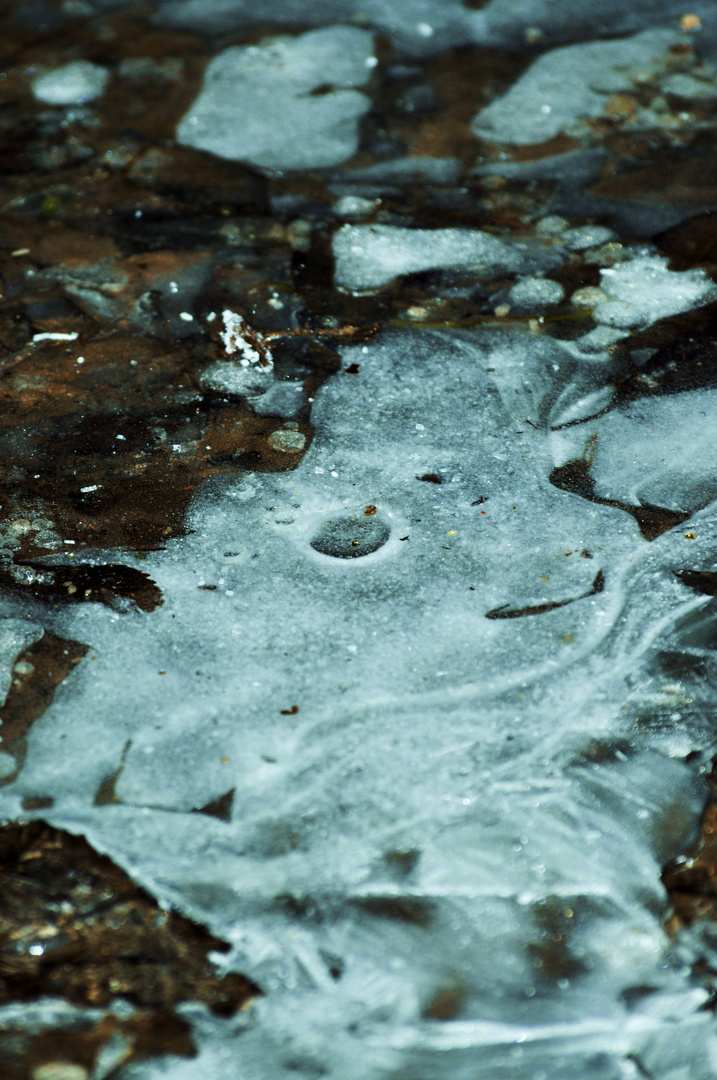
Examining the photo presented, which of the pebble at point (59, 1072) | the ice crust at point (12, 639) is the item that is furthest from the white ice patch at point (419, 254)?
the pebble at point (59, 1072)

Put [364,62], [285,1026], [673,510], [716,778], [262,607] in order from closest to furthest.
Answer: [285,1026] → [716,778] → [262,607] → [673,510] → [364,62]

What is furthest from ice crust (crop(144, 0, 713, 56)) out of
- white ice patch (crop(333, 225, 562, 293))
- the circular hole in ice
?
the circular hole in ice

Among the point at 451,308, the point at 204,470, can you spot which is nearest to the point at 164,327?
the point at 204,470

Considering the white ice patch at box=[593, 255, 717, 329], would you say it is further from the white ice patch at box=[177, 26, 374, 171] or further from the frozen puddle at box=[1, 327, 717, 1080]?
the white ice patch at box=[177, 26, 374, 171]

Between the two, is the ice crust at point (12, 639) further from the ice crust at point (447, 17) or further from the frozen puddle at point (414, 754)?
the ice crust at point (447, 17)

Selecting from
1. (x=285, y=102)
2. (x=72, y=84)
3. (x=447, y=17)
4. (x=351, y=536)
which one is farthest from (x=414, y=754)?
(x=447, y=17)

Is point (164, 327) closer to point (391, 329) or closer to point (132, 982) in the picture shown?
point (391, 329)
